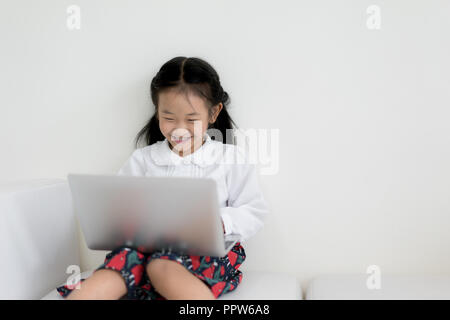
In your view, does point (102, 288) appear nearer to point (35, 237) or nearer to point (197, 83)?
point (35, 237)

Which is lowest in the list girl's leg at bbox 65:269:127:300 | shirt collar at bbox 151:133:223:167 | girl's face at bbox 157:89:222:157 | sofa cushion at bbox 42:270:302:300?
sofa cushion at bbox 42:270:302:300

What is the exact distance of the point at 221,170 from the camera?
127 centimetres

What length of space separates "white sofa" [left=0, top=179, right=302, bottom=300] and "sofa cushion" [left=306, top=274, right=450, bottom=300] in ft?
0.21

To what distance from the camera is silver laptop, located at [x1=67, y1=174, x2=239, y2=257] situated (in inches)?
38.1

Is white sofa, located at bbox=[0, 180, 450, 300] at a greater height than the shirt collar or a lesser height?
lesser

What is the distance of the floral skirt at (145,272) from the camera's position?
3.43ft

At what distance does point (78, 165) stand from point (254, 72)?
0.57 metres

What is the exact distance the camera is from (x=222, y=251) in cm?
102

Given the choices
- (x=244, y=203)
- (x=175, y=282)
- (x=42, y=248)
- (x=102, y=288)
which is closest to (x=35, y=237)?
(x=42, y=248)

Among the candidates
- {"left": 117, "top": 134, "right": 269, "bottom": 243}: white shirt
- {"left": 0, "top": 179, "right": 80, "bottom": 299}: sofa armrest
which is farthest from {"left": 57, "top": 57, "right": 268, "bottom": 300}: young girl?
{"left": 0, "top": 179, "right": 80, "bottom": 299}: sofa armrest

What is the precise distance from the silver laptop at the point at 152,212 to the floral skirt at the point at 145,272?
22mm

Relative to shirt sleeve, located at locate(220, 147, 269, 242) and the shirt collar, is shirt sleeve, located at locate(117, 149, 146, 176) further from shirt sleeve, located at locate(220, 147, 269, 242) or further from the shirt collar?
shirt sleeve, located at locate(220, 147, 269, 242)
